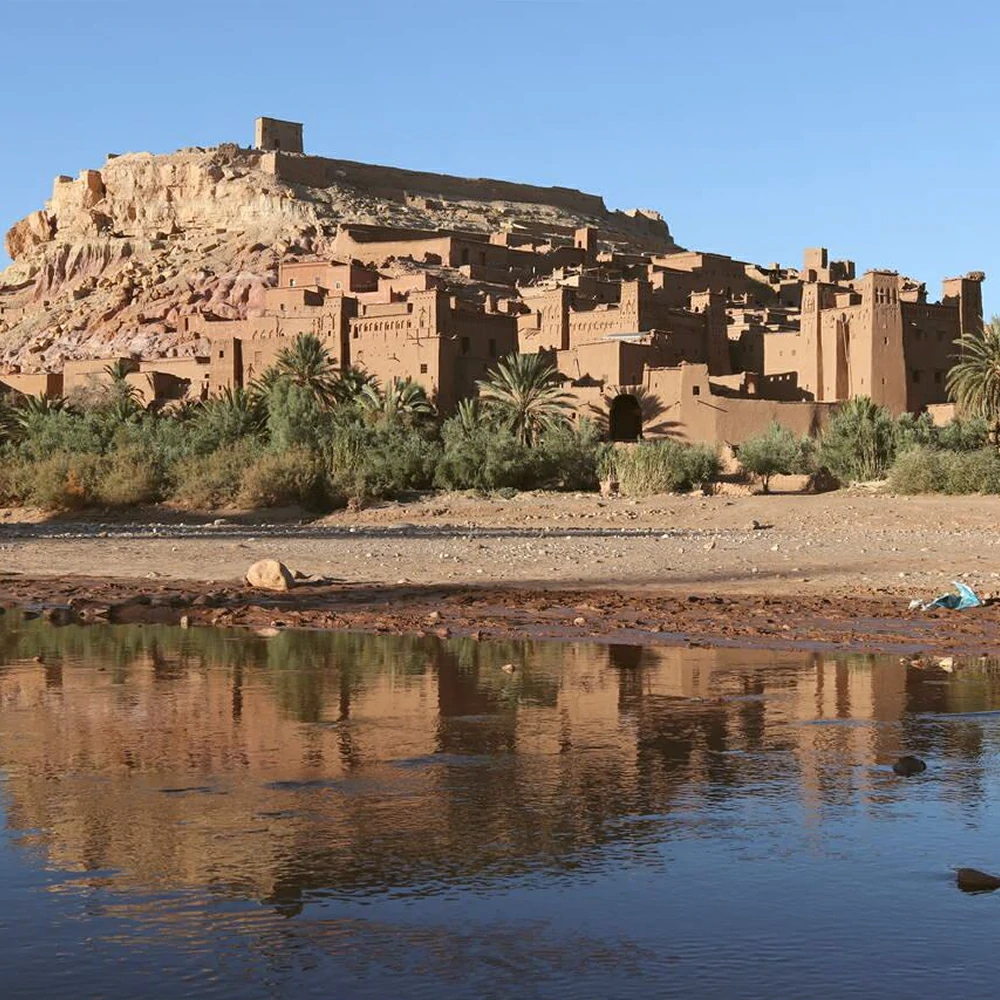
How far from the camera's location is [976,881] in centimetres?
571

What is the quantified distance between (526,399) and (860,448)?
31.0 ft

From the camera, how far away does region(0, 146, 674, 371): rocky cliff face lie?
6838 cm

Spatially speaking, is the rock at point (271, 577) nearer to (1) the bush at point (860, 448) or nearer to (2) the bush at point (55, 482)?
(2) the bush at point (55, 482)

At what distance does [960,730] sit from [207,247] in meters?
71.3

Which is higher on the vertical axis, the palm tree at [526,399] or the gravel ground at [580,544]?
the palm tree at [526,399]

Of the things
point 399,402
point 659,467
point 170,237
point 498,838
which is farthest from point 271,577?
point 170,237

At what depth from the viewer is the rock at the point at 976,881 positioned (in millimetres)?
5688

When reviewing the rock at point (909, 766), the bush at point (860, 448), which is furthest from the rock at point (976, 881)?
the bush at point (860, 448)

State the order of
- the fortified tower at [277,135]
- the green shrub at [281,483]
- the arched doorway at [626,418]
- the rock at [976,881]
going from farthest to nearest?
the fortified tower at [277,135] → the arched doorway at [626,418] → the green shrub at [281,483] → the rock at [976,881]

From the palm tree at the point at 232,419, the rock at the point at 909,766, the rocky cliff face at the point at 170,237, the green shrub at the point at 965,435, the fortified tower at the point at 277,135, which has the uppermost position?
A: the fortified tower at the point at 277,135

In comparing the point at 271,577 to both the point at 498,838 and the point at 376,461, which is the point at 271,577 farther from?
the point at 376,461

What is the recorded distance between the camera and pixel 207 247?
76.6m

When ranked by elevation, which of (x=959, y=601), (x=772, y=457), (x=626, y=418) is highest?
(x=626, y=418)

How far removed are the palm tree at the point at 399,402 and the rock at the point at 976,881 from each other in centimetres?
3610
